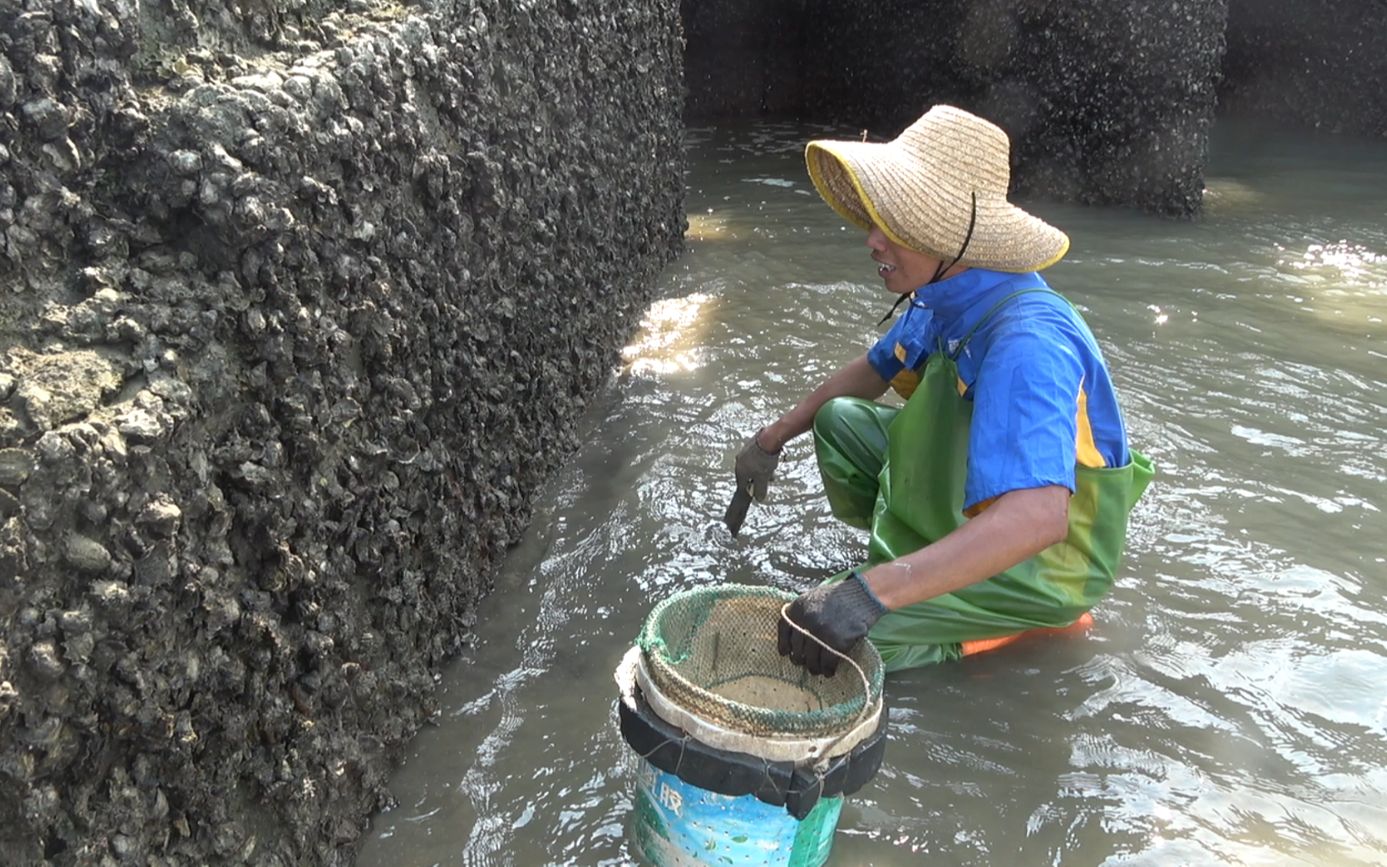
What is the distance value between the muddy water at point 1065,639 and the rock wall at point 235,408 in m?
0.29

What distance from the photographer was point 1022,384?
225cm

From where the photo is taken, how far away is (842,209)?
9.39ft

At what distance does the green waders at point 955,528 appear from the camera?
105 inches

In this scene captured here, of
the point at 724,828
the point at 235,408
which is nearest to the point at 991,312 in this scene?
the point at 724,828

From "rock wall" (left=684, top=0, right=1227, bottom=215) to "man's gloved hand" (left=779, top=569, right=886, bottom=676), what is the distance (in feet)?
20.5

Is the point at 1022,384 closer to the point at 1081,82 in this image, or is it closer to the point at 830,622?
the point at 830,622

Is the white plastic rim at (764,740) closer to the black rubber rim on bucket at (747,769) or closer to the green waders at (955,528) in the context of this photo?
the black rubber rim on bucket at (747,769)

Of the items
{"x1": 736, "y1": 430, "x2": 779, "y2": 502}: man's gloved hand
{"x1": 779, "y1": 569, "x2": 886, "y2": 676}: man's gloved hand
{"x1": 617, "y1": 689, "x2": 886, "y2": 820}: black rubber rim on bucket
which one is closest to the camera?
{"x1": 617, "y1": 689, "x2": 886, "y2": 820}: black rubber rim on bucket

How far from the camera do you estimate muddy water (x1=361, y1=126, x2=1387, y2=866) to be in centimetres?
232

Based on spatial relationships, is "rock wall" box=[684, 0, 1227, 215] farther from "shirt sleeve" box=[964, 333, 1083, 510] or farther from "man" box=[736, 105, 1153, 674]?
"shirt sleeve" box=[964, 333, 1083, 510]

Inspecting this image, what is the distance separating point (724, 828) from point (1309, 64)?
12.3m

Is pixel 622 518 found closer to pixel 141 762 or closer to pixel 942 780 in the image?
pixel 942 780

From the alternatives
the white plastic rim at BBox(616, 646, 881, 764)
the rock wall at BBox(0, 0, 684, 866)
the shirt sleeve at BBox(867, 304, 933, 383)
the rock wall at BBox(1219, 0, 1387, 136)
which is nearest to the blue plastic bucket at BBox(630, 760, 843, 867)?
the white plastic rim at BBox(616, 646, 881, 764)

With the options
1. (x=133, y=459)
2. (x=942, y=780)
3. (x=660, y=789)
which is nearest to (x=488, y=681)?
(x=660, y=789)
